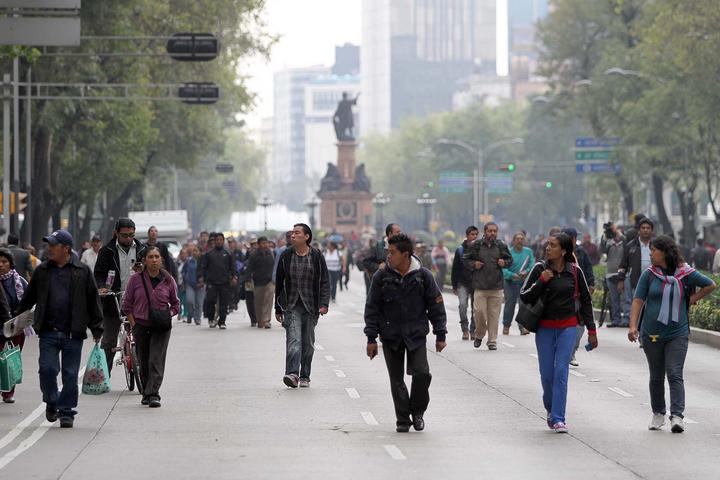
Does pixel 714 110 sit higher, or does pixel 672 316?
pixel 714 110

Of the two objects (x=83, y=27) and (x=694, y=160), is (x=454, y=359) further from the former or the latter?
(x=694, y=160)

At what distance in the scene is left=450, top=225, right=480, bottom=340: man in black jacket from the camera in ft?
82.6

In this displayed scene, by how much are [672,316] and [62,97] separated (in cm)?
3107

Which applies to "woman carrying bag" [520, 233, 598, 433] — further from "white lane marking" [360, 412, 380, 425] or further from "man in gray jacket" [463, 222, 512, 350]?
"man in gray jacket" [463, 222, 512, 350]

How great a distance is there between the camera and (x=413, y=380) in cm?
1402

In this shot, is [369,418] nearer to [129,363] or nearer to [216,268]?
[129,363]

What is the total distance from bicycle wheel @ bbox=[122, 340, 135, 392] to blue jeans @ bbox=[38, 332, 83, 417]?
9.03 ft

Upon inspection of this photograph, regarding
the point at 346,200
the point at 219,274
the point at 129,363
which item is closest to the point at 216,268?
the point at 219,274

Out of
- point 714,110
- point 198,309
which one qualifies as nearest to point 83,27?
point 198,309

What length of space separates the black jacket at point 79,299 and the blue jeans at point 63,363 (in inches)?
3.9

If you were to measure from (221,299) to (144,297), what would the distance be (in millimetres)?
15079

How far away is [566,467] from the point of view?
12.0 metres

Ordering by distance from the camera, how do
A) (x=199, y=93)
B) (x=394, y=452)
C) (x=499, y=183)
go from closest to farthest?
1. (x=394, y=452)
2. (x=199, y=93)
3. (x=499, y=183)

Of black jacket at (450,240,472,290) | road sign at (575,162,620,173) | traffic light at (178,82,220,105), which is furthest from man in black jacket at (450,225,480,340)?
road sign at (575,162,620,173)
